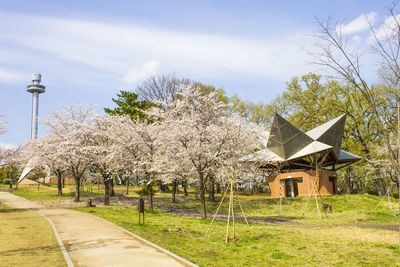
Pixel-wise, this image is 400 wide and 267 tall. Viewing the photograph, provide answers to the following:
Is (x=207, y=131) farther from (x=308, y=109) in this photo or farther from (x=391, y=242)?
(x=308, y=109)

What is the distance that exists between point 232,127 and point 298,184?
18.5 m

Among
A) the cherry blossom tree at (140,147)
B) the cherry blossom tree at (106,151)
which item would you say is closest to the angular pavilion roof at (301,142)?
the cherry blossom tree at (140,147)

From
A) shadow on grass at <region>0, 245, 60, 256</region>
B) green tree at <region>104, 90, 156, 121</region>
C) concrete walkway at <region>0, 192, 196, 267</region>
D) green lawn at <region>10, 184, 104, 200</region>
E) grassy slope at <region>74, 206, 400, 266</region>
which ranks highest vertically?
green tree at <region>104, 90, 156, 121</region>

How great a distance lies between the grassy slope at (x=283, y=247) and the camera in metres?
10.0

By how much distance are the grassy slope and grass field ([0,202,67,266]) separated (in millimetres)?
3861

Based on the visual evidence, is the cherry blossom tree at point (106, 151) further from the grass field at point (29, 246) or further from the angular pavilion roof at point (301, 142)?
the angular pavilion roof at point (301, 142)

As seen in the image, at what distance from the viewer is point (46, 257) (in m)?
9.79

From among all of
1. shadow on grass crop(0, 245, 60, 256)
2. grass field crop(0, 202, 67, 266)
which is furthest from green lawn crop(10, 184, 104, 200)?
shadow on grass crop(0, 245, 60, 256)

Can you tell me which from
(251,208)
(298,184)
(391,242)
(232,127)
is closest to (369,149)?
(298,184)

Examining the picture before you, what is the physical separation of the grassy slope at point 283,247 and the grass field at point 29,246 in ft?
12.7

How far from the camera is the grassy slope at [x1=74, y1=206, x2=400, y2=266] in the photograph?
1000cm

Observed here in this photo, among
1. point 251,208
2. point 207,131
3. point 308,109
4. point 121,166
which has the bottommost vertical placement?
point 251,208

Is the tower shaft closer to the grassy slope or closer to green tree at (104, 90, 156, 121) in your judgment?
green tree at (104, 90, 156, 121)

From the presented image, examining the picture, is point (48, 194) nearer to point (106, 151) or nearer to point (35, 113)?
point (106, 151)
